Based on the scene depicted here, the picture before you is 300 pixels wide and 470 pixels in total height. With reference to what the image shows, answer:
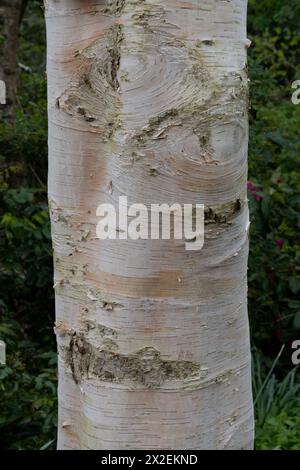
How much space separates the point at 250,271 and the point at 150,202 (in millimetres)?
2999

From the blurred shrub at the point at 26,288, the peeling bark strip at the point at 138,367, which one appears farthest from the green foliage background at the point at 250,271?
the peeling bark strip at the point at 138,367

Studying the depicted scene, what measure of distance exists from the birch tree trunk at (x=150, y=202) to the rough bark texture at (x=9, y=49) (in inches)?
148

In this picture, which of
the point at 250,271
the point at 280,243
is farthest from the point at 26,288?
the point at 280,243

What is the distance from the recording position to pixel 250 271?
4371 mm

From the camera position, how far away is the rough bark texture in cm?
523

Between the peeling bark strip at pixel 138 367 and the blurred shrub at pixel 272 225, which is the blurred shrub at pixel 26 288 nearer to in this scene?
the blurred shrub at pixel 272 225

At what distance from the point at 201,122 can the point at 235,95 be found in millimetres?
96

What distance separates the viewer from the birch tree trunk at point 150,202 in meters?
1.41

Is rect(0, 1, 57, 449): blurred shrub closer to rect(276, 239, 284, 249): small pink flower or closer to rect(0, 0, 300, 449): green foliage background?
rect(0, 0, 300, 449): green foliage background

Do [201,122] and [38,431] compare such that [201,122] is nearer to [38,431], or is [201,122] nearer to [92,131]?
[92,131]

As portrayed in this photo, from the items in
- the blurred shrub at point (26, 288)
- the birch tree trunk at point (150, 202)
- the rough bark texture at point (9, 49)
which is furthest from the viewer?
the rough bark texture at point (9, 49)

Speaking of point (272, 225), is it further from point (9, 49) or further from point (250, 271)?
point (9, 49)
